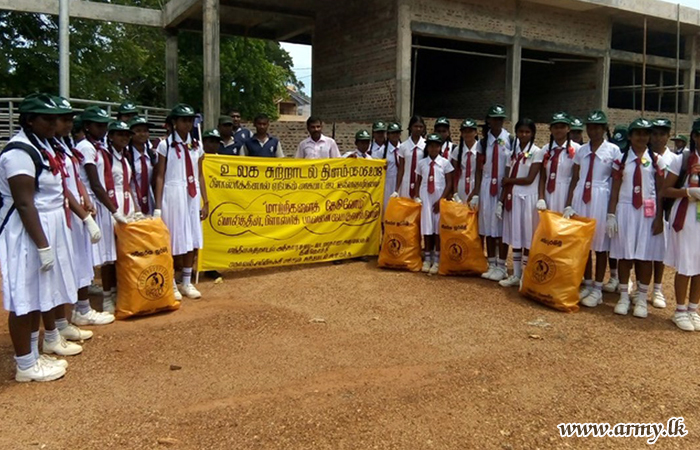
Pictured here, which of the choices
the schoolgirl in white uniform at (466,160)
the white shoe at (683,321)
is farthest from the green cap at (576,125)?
the white shoe at (683,321)

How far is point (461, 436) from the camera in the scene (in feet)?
9.34

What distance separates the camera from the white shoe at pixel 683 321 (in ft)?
15.2

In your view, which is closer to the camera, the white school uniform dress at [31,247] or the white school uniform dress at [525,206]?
the white school uniform dress at [31,247]

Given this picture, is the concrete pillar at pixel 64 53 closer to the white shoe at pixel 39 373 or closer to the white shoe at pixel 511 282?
the white shoe at pixel 39 373

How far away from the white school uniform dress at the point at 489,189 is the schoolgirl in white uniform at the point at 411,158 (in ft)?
2.72

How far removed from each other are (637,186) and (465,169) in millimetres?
1984

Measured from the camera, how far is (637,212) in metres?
4.99

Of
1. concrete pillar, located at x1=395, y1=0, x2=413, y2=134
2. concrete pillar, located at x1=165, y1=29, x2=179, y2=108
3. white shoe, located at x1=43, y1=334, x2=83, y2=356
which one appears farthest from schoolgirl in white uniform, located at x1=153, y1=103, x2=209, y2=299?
concrete pillar, located at x1=165, y1=29, x2=179, y2=108

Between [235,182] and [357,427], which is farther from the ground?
[235,182]

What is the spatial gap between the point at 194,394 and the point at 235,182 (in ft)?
10.9

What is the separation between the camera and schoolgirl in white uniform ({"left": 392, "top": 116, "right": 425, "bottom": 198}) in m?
6.66

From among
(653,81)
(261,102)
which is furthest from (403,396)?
(261,102)

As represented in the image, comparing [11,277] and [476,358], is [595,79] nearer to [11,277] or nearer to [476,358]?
[476,358]

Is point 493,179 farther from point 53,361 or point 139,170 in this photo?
point 53,361
